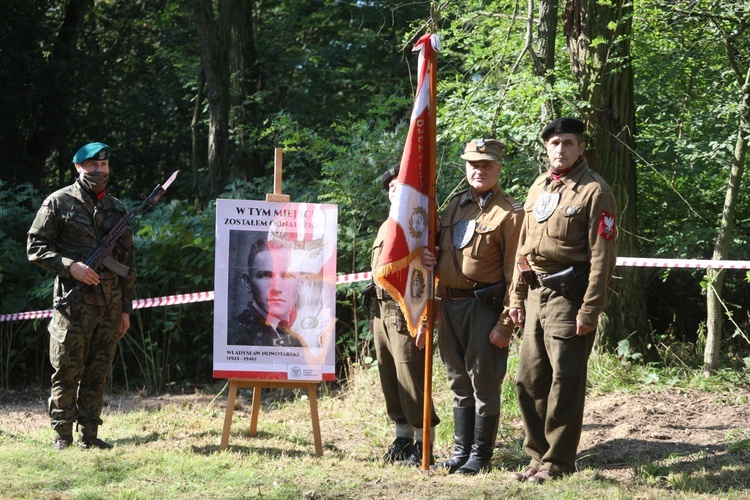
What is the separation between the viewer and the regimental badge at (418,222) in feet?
18.9

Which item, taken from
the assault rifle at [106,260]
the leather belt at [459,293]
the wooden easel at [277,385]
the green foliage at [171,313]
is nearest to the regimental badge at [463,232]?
the leather belt at [459,293]

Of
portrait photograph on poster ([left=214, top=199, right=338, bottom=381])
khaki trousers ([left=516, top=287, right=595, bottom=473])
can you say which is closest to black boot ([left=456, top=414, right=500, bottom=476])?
khaki trousers ([left=516, top=287, right=595, bottom=473])

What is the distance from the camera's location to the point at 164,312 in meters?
9.71

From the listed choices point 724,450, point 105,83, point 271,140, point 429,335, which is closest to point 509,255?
point 429,335

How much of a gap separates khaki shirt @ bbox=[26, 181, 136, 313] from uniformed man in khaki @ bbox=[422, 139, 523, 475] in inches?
100

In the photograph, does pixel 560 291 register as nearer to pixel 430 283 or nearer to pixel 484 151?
pixel 430 283

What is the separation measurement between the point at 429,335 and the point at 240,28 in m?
10.5

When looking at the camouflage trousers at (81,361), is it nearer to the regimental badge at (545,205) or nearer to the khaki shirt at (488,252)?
the khaki shirt at (488,252)

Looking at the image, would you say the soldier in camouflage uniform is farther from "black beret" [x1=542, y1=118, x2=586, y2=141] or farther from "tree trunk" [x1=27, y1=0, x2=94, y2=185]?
"tree trunk" [x1=27, y1=0, x2=94, y2=185]

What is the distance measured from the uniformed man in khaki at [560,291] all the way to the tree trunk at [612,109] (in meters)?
2.25

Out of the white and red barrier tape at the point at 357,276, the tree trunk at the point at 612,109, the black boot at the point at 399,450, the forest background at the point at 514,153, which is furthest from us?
the forest background at the point at 514,153

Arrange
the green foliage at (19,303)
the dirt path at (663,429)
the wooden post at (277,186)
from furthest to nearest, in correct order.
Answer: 1. the green foliage at (19,303)
2. the wooden post at (277,186)
3. the dirt path at (663,429)

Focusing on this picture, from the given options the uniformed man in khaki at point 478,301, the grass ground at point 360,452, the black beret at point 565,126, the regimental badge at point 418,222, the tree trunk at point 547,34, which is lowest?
the grass ground at point 360,452

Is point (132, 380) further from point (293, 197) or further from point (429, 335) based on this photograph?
point (429, 335)
